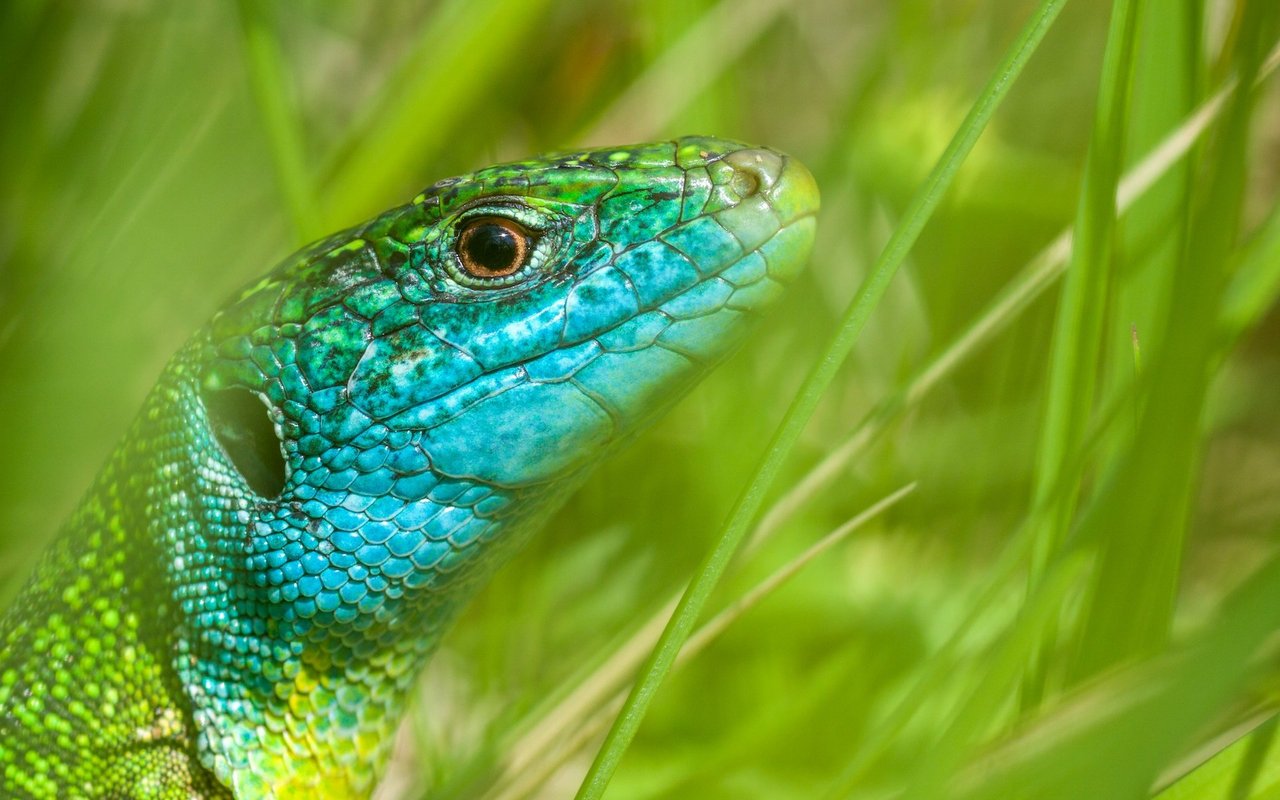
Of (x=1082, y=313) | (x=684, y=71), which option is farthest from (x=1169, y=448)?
(x=684, y=71)

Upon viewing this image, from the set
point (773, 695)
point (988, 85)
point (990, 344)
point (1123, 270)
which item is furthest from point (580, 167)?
point (990, 344)

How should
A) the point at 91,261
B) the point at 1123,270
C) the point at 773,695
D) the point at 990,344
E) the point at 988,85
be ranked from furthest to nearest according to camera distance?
the point at 990,344 → the point at 773,695 → the point at 91,261 → the point at 1123,270 → the point at 988,85

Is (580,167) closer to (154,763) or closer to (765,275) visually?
(765,275)

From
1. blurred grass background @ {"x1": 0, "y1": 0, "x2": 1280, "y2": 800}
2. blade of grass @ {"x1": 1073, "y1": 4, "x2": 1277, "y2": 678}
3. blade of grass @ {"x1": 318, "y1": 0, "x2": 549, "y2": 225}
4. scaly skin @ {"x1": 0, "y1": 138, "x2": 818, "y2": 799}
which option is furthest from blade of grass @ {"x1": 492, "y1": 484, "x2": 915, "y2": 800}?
blade of grass @ {"x1": 318, "y1": 0, "x2": 549, "y2": 225}

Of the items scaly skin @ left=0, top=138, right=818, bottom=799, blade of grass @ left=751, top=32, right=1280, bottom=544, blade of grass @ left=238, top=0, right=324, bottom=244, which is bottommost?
blade of grass @ left=751, top=32, right=1280, bottom=544

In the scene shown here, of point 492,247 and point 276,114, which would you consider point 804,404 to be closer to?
point 492,247

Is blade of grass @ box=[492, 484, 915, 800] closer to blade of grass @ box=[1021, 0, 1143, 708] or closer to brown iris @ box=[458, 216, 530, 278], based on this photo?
blade of grass @ box=[1021, 0, 1143, 708]

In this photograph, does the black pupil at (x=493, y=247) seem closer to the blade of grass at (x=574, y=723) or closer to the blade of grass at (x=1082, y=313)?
the blade of grass at (x=574, y=723)

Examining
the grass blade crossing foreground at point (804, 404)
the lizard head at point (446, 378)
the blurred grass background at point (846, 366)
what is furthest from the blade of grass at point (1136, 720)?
the lizard head at point (446, 378)
